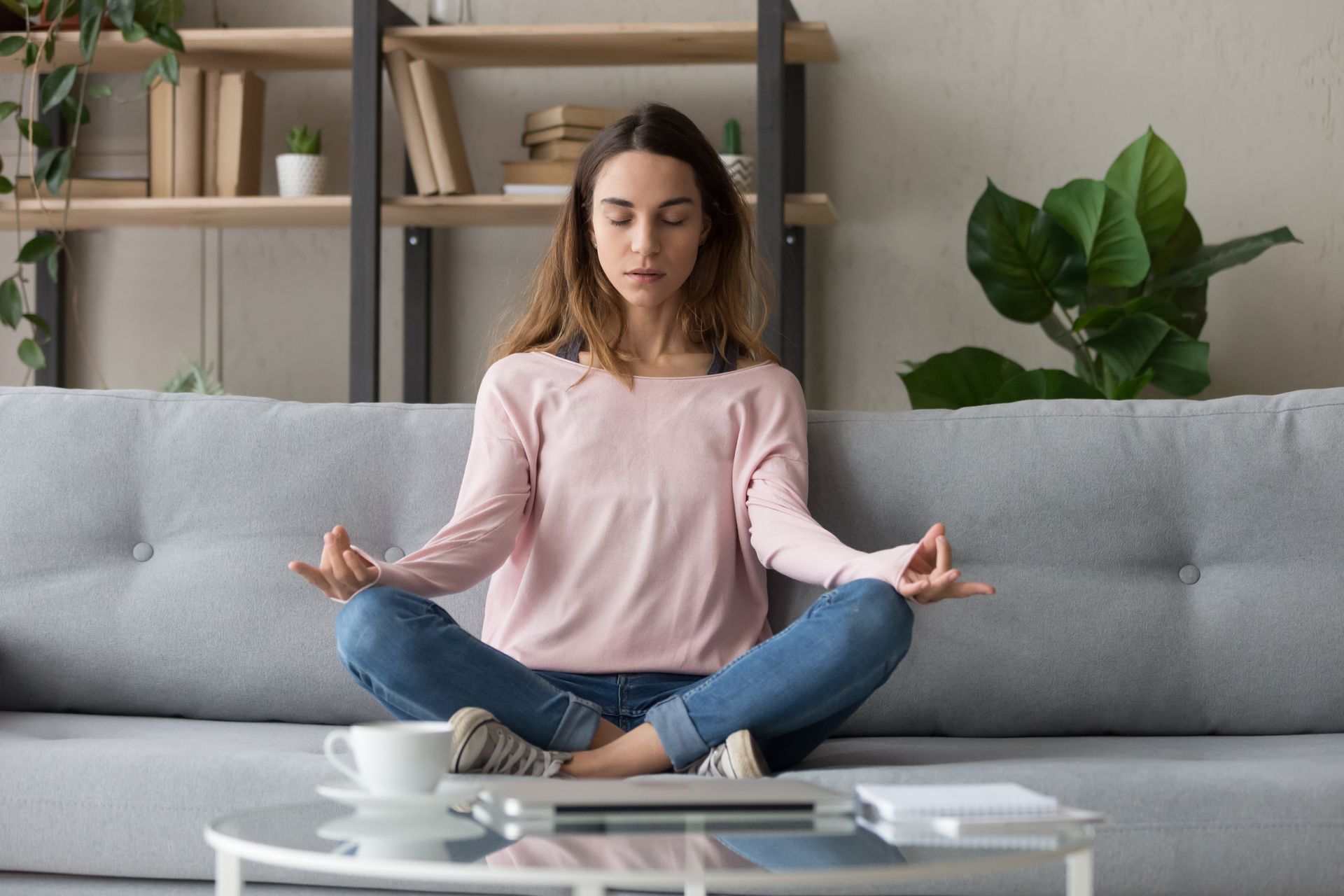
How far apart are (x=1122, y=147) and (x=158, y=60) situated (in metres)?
1.94

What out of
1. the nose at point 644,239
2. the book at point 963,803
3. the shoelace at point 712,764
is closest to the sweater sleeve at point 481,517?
the nose at point 644,239

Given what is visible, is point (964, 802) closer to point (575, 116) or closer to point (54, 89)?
point (575, 116)

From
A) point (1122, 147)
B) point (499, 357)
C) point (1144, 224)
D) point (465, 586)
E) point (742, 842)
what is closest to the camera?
point (742, 842)

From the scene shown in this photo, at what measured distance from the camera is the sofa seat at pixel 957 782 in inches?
50.2

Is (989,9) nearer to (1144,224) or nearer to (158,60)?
(1144,224)

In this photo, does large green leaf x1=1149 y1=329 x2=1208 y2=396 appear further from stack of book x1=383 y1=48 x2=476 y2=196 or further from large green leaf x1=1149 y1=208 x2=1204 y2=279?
stack of book x1=383 y1=48 x2=476 y2=196

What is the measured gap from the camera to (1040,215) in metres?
2.58

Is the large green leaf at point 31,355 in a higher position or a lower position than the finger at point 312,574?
higher

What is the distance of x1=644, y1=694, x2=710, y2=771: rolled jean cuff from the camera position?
1306 mm

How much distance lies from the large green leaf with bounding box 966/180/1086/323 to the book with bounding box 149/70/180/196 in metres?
1.60

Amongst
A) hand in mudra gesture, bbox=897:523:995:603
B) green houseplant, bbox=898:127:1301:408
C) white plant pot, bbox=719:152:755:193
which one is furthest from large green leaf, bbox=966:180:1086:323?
hand in mudra gesture, bbox=897:523:995:603

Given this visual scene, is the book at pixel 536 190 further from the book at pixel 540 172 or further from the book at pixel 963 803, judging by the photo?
the book at pixel 963 803

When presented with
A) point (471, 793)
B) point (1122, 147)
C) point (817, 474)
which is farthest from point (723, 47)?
point (471, 793)

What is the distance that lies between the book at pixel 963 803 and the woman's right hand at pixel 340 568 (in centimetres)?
62
